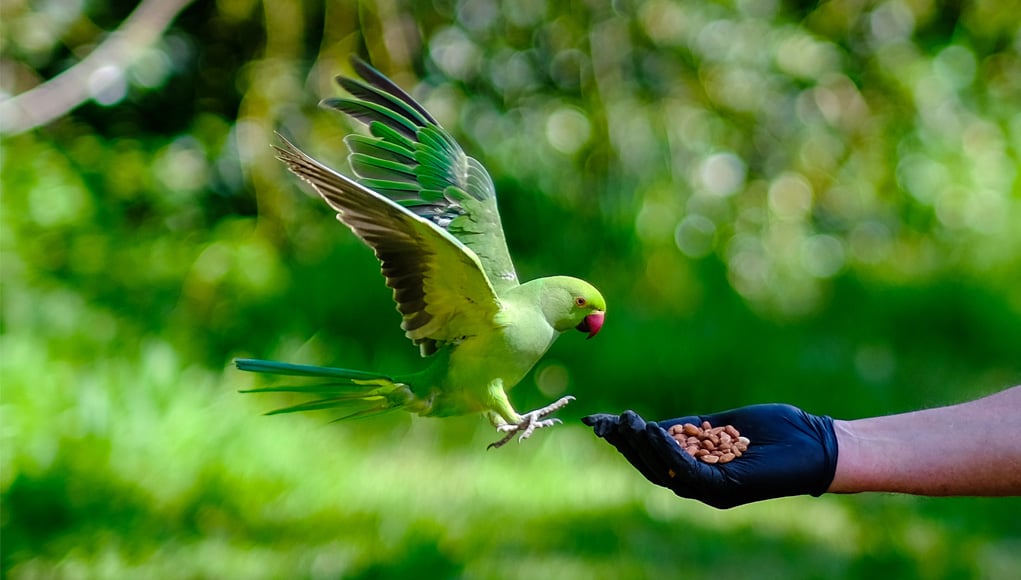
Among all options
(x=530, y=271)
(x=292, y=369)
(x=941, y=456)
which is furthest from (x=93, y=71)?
(x=941, y=456)

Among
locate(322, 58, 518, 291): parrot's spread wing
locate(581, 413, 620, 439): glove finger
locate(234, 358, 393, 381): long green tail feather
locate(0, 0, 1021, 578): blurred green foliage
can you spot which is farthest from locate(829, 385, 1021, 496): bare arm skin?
locate(0, 0, 1021, 578): blurred green foliage

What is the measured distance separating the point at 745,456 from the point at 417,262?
799 mm

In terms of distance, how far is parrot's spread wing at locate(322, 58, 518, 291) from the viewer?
1.88 meters

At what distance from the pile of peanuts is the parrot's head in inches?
17.0

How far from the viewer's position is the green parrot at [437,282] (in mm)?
1636

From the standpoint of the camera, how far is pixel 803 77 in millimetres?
6340

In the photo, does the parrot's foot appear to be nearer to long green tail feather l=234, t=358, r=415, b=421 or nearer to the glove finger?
the glove finger

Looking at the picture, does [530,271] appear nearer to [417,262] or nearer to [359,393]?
[359,393]

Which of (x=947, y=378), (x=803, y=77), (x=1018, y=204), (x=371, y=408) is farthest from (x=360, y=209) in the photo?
(x=803, y=77)

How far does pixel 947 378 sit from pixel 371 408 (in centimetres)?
359

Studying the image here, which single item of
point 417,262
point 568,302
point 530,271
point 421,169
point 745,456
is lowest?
point 745,456

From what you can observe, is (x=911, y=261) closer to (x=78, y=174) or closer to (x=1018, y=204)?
(x=1018, y=204)

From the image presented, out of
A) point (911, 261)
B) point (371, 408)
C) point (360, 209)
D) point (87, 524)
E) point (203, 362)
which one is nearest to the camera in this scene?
point (360, 209)

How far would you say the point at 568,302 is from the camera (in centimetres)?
175
